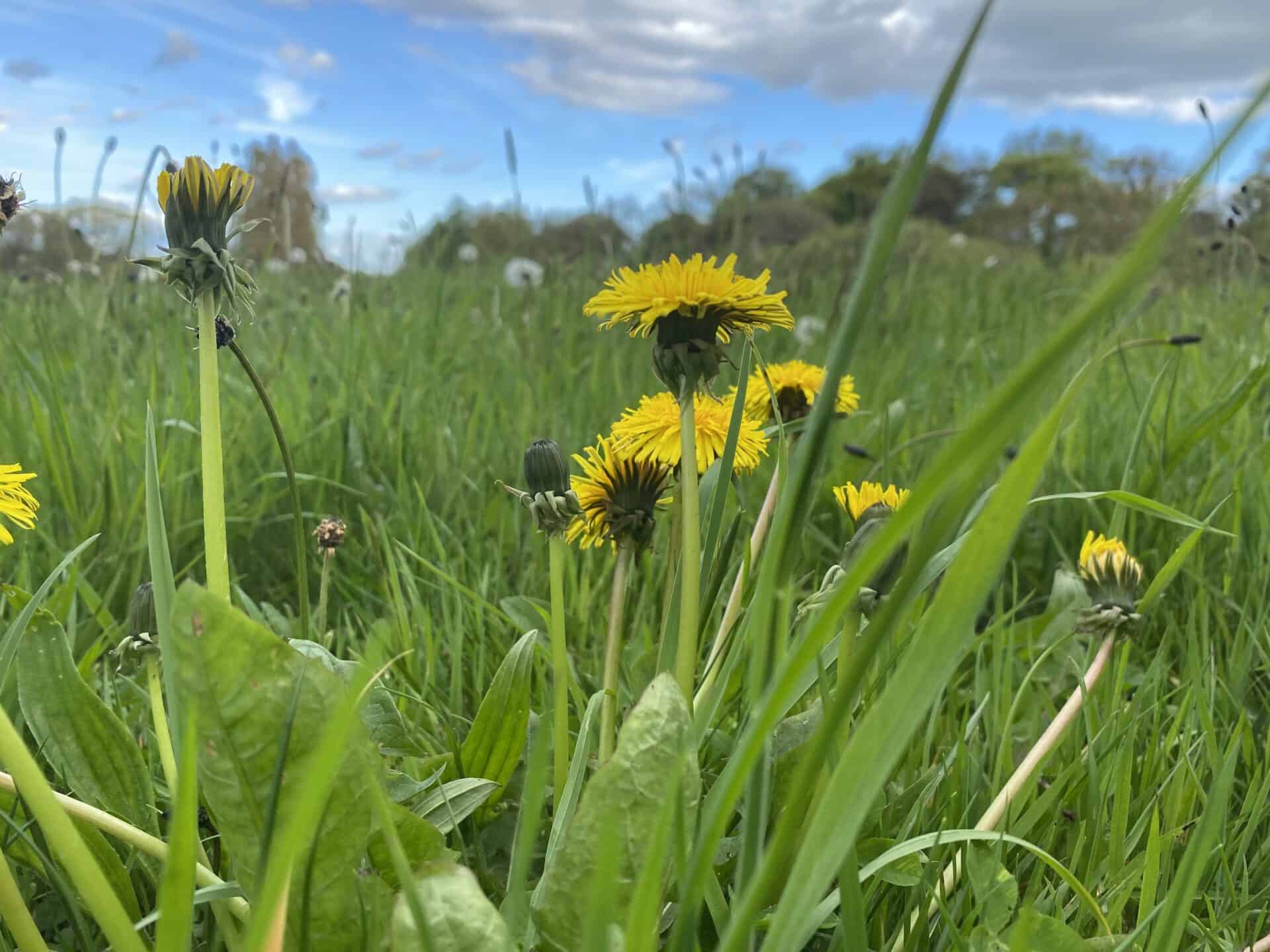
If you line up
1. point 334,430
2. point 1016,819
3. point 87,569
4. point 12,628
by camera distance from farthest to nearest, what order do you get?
point 334,430, point 87,569, point 1016,819, point 12,628

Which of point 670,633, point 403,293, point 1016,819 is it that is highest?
point 403,293

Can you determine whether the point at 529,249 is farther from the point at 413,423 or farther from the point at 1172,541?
the point at 1172,541

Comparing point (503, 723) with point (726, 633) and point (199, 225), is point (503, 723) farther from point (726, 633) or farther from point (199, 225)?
point (199, 225)

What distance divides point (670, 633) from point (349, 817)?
13.0 inches

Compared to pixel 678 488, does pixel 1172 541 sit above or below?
below

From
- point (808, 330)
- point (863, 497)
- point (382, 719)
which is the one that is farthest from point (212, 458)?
point (808, 330)

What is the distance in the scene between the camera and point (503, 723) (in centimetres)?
98

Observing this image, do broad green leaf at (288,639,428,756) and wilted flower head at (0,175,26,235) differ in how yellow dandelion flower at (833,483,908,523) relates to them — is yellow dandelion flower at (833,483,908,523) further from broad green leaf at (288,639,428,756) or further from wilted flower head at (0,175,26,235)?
wilted flower head at (0,175,26,235)

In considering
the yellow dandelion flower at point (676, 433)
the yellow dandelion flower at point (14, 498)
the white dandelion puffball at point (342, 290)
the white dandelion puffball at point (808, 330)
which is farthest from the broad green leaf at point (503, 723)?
the white dandelion puffball at point (342, 290)

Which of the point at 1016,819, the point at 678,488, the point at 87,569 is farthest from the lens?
the point at 87,569

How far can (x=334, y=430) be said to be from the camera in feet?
7.41

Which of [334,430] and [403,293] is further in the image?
[403,293]

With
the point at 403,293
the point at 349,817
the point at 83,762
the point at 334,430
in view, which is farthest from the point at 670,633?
the point at 403,293

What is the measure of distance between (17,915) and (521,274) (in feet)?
17.2
